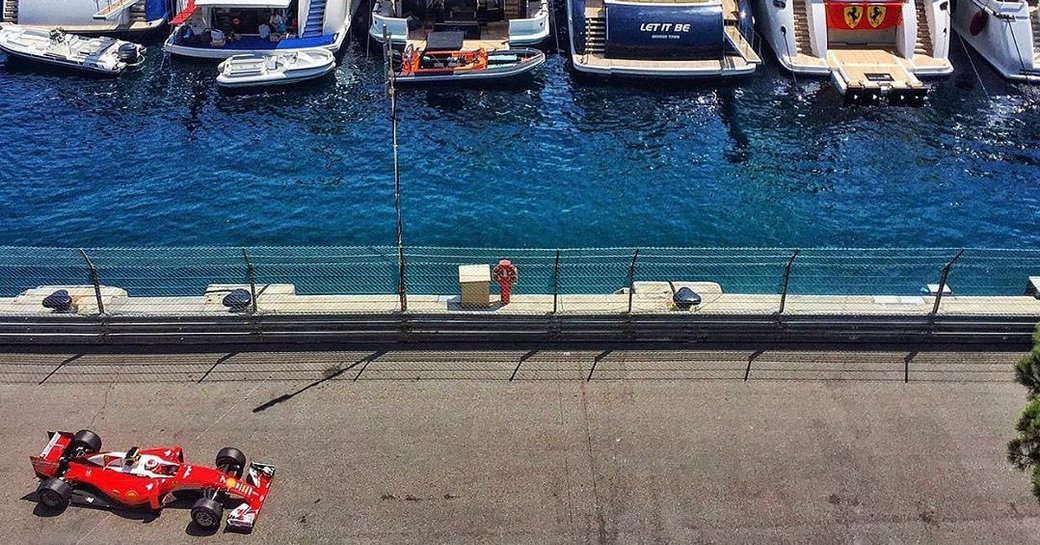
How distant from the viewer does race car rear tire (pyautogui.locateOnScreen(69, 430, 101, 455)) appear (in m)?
16.4

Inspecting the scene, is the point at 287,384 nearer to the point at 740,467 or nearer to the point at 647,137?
the point at 740,467

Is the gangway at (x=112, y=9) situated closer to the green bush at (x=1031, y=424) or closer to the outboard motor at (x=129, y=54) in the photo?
the outboard motor at (x=129, y=54)

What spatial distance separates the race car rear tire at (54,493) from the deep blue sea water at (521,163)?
16.7m

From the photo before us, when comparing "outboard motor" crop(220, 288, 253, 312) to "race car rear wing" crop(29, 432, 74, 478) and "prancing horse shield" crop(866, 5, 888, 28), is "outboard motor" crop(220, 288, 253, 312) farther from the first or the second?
"prancing horse shield" crop(866, 5, 888, 28)

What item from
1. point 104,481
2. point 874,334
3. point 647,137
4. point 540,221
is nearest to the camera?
point 104,481

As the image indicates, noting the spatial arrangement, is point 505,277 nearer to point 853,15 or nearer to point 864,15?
point 853,15

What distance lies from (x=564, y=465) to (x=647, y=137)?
2542 cm

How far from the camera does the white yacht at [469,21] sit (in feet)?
157

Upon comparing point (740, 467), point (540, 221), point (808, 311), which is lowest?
point (540, 221)

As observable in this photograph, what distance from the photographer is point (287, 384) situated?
1884cm

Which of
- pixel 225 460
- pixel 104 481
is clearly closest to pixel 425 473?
pixel 225 460

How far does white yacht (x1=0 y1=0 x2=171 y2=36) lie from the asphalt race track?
3604cm

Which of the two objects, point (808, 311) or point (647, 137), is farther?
point (647, 137)

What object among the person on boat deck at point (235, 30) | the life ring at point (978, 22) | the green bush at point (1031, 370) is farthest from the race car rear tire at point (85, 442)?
the life ring at point (978, 22)
